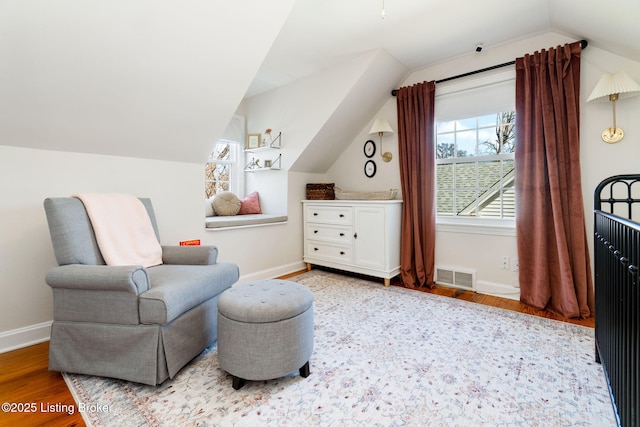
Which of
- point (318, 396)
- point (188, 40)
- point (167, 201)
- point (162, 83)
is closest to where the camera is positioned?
point (318, 396)

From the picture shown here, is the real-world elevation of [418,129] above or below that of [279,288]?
above

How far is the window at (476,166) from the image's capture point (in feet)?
9.29

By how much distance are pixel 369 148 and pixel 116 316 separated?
2.98 meters

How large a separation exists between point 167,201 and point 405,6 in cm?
246

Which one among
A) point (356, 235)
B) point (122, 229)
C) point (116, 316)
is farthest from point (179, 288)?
point (356, 235)

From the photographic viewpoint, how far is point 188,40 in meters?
1.89

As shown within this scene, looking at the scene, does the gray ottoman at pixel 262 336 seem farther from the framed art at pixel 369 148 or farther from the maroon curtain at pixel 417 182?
the framed art at pixel 369 148

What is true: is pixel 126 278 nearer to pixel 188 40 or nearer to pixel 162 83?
pixel 162 83

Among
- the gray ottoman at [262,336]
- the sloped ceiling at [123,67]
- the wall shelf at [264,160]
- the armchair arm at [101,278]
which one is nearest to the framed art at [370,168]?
the wall shelf at [264,160]

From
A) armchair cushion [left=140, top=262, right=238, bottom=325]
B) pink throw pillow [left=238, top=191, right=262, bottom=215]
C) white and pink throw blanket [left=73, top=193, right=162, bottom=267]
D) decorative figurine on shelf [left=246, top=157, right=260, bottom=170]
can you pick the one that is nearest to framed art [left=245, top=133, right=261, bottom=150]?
decorative figurine on shelf [left=246, top=157, right=260, bottom=170]

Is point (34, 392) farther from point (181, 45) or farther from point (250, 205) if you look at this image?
point (250, 205)

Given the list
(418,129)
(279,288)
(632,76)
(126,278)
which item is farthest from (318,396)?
(632,76)

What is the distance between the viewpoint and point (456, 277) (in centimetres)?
303

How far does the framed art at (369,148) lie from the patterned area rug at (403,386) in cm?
210
